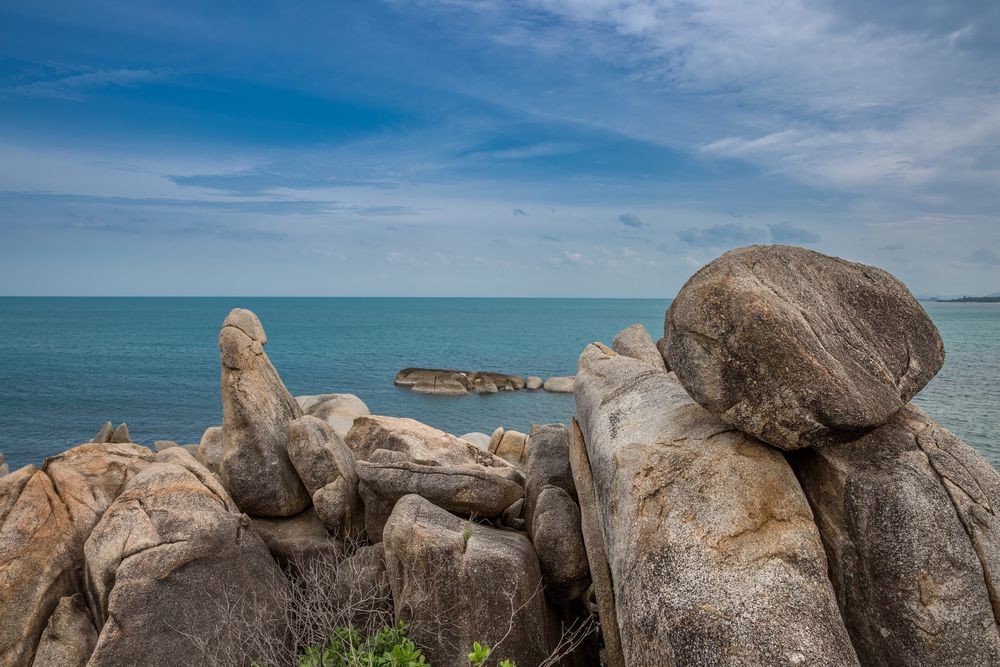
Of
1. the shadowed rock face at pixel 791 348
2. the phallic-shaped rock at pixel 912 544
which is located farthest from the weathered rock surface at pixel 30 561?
the phallic-shaped rock at pixel 912 544

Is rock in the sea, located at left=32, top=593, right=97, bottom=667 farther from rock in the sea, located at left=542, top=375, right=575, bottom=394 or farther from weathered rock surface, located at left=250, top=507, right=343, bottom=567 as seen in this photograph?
rock in the sea, located at left=542, top=375, right=575, bottom=394

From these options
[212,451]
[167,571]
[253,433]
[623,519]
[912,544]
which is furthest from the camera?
[212,451]

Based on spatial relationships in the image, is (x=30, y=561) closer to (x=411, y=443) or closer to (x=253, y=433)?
(x=253, y=433)

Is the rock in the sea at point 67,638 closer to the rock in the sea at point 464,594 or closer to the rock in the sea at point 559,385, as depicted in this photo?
the rock in the sea at point 464,594

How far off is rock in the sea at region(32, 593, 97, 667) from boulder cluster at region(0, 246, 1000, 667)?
0.10 feet

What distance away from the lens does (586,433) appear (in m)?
12.5

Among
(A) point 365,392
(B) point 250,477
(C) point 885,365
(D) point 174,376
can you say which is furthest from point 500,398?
(C) point 885,365

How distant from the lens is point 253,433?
15.7 metres

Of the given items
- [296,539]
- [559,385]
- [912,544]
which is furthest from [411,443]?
[559,385]

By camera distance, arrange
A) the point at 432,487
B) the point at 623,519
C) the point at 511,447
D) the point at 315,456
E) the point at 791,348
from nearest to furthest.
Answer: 1. the point at 791,348
2. the point at 623,519
3. the point at 432,487
4. the point at 315,456
5. the point at 511,447

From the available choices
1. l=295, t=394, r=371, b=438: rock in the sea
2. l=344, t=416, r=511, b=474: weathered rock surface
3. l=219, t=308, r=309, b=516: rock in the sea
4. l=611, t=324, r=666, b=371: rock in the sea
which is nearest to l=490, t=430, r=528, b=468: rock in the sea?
l=344, t=416, r=511, b=474: weathered rock surface

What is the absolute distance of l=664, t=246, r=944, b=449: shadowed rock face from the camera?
832 centimetres

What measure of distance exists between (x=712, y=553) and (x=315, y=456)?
30.5 ft

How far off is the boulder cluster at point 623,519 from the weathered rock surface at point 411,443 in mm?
163
